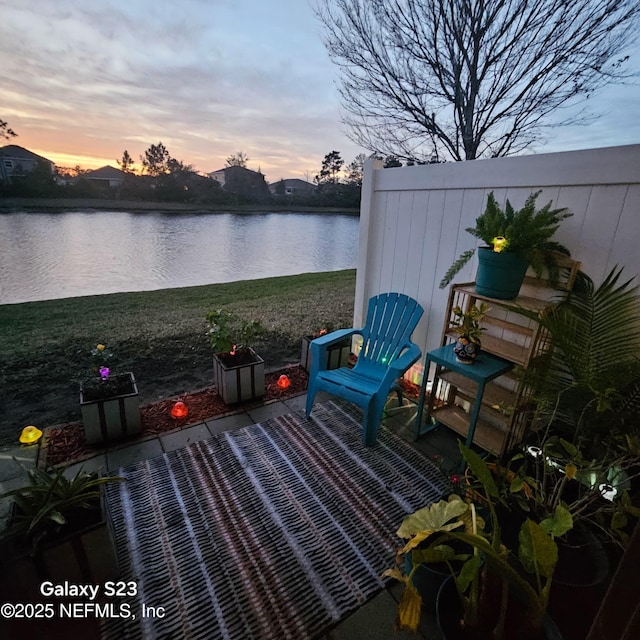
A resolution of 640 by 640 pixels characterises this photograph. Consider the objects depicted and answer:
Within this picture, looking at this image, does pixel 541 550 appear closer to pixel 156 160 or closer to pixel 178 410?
pixel 178 410

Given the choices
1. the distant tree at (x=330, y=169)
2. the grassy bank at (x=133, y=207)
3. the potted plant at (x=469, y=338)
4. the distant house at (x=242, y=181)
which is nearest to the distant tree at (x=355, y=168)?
the distant tree at (x=330, y=169)

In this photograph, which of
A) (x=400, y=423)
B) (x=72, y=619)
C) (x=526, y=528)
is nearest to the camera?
(x=526, y=528)

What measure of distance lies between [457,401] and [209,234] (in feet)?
11.4

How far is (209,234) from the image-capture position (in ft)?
13.8

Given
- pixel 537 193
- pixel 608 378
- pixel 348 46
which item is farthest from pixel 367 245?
pixel 348 46

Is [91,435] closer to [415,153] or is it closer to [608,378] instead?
[608,378]

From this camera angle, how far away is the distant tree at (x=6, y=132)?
2.43m

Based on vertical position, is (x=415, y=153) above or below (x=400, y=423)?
above

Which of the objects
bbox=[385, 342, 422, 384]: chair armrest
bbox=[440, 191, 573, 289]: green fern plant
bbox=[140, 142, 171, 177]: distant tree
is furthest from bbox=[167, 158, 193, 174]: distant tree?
bbox=[440, 191, 573, 289]: green fern plant

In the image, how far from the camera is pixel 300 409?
90.1 inches

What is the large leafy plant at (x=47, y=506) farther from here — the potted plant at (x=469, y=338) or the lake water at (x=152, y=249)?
the lake water at (x=152, y=249)

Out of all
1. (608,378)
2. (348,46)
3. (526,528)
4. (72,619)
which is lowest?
(72,619)

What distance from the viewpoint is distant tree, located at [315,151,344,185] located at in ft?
15.6

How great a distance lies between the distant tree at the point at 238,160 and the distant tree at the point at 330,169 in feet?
3.77
